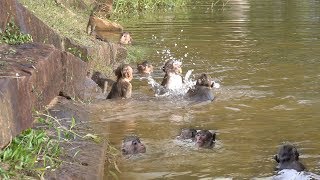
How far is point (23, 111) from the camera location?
6.24 metres

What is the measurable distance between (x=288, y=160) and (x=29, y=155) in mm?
2701

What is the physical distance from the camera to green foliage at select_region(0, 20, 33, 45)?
8.29 meters

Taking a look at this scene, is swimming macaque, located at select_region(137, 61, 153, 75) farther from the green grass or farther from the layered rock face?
the layered rock face

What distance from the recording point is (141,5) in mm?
28922

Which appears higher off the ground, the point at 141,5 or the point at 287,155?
the point at 287,155

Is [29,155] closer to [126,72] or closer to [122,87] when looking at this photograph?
[122,87]

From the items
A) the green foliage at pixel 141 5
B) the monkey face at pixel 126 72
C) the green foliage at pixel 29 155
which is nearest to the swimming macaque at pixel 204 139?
the green foliage at pixel 29 155

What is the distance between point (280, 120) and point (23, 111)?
4523 mm

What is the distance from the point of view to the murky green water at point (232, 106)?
763 cm

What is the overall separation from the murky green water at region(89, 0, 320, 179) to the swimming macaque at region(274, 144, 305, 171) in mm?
132

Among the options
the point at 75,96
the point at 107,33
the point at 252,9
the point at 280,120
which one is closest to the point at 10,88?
the point at 75,96

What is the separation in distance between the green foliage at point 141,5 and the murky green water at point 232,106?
235 inches

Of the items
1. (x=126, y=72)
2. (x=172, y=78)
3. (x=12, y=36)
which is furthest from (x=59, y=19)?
(x=12, y=36)

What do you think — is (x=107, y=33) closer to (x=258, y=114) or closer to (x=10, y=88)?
(x=258, y=114)
